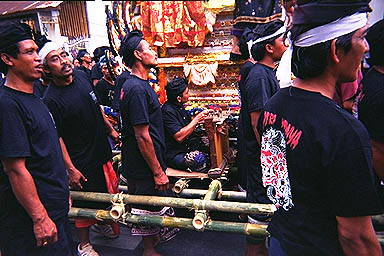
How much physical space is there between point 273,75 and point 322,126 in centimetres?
154

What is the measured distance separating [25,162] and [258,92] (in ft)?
5.67

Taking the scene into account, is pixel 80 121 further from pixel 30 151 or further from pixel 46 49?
pixel 30 151

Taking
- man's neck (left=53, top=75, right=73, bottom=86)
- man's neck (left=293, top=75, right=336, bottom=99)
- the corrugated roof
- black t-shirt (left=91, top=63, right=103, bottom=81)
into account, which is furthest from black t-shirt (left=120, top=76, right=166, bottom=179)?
the corrugated roof

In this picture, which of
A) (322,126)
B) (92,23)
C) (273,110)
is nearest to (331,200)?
(322,126)

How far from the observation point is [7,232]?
80.1 inches

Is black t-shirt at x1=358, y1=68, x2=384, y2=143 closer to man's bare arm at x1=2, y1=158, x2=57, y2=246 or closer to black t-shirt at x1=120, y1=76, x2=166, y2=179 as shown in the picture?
black t-shirt at x1=120, y1=76, x2=166, y2=179

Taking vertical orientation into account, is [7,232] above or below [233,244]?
above

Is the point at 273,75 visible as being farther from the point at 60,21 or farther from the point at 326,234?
the point at 60,21

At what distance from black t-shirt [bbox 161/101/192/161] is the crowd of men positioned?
16 millimetres

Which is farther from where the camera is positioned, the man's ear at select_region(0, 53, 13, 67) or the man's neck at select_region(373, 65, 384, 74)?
the man's ear at select_region(0, 53, 13, 67)

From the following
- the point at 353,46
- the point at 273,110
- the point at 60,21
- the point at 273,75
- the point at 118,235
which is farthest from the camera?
the point at 60,21

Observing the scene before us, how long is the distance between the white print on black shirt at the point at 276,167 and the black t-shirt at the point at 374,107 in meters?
0.67

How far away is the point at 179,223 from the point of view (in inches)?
92.7

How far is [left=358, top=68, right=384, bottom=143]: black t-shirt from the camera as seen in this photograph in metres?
1.66
